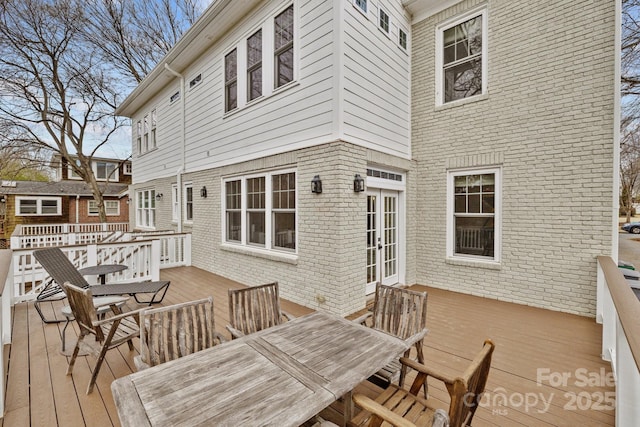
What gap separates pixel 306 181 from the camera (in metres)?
5.12

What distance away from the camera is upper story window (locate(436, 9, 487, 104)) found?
19.2ft

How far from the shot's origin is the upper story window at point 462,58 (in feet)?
19.2

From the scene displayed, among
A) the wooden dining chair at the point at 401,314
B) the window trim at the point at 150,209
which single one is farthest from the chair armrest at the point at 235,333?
the window trim at the point at 150,209

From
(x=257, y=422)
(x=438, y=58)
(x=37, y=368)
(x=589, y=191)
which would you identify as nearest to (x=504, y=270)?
(x=589, y=191)

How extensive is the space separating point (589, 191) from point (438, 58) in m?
3.92

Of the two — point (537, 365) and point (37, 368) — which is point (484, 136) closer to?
point (537, 365)

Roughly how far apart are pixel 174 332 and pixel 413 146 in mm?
6029

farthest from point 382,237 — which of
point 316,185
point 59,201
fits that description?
point 59,201

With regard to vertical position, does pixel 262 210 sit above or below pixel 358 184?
below

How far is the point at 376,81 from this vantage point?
5.45 m

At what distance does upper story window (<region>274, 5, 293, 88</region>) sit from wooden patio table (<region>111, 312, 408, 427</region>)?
4.97m

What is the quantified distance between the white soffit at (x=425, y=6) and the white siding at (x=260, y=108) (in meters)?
2.62

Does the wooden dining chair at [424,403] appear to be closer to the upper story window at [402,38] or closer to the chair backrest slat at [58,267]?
the chair backrest slat at [58,267]

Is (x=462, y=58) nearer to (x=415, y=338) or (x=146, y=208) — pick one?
(x=415, y=338)
